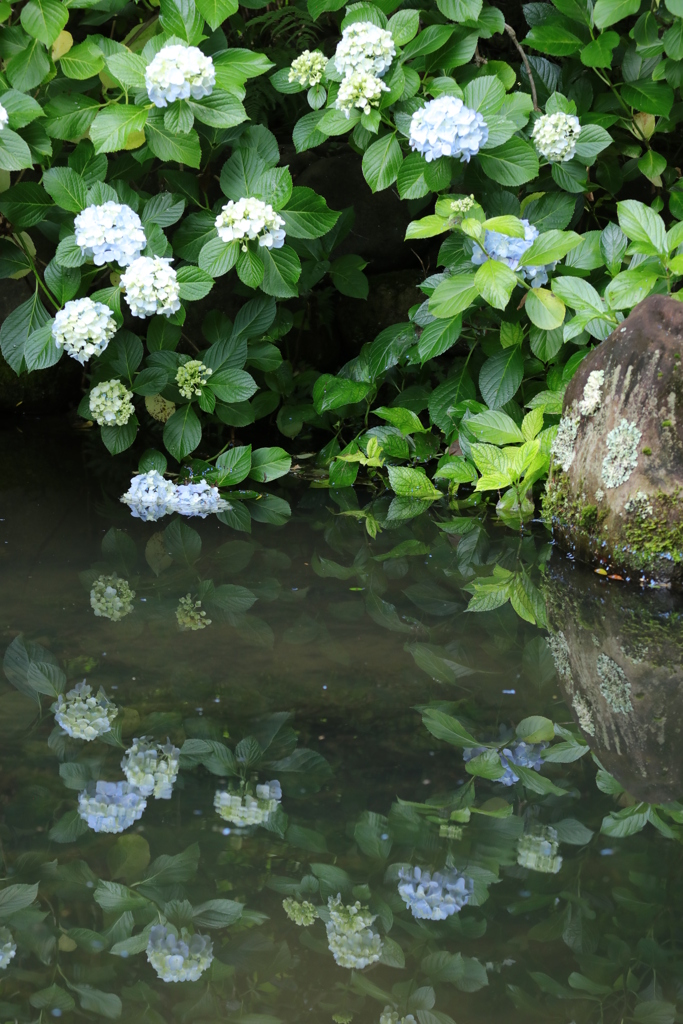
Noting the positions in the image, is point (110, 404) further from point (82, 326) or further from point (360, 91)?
point (360, 91)

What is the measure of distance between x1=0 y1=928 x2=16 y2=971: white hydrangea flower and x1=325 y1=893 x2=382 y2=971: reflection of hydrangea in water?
0.37 m

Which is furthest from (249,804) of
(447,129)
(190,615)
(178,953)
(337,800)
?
(447,129)

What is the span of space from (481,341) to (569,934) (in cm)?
215

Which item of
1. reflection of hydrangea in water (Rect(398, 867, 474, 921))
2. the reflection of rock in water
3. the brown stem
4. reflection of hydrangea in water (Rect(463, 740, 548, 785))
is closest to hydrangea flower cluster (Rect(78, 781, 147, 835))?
reflection of hydrangea in water (Rect(398, 867, 474, 921))

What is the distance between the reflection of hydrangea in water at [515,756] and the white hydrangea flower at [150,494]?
1.48m

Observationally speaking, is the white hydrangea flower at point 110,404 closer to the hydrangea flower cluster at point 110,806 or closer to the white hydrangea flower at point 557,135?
the white hydrangea flower at point 557,135

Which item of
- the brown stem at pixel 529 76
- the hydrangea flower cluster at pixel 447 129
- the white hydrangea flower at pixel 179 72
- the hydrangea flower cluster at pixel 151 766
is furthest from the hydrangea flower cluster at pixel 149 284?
the hydrangea flower cluster at pixel 151 766

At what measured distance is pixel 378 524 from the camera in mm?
2590

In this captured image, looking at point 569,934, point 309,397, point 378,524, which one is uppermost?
point 569,934

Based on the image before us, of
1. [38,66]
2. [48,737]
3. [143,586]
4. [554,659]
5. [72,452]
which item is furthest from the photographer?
[72,452]

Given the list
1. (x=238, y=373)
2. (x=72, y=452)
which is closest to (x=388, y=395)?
(x=238, y=373)

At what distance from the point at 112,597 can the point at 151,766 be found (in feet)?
2.25

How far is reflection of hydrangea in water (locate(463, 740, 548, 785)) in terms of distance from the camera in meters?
1.36

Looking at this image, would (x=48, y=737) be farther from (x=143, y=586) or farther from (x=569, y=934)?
(x=569, y=934)
